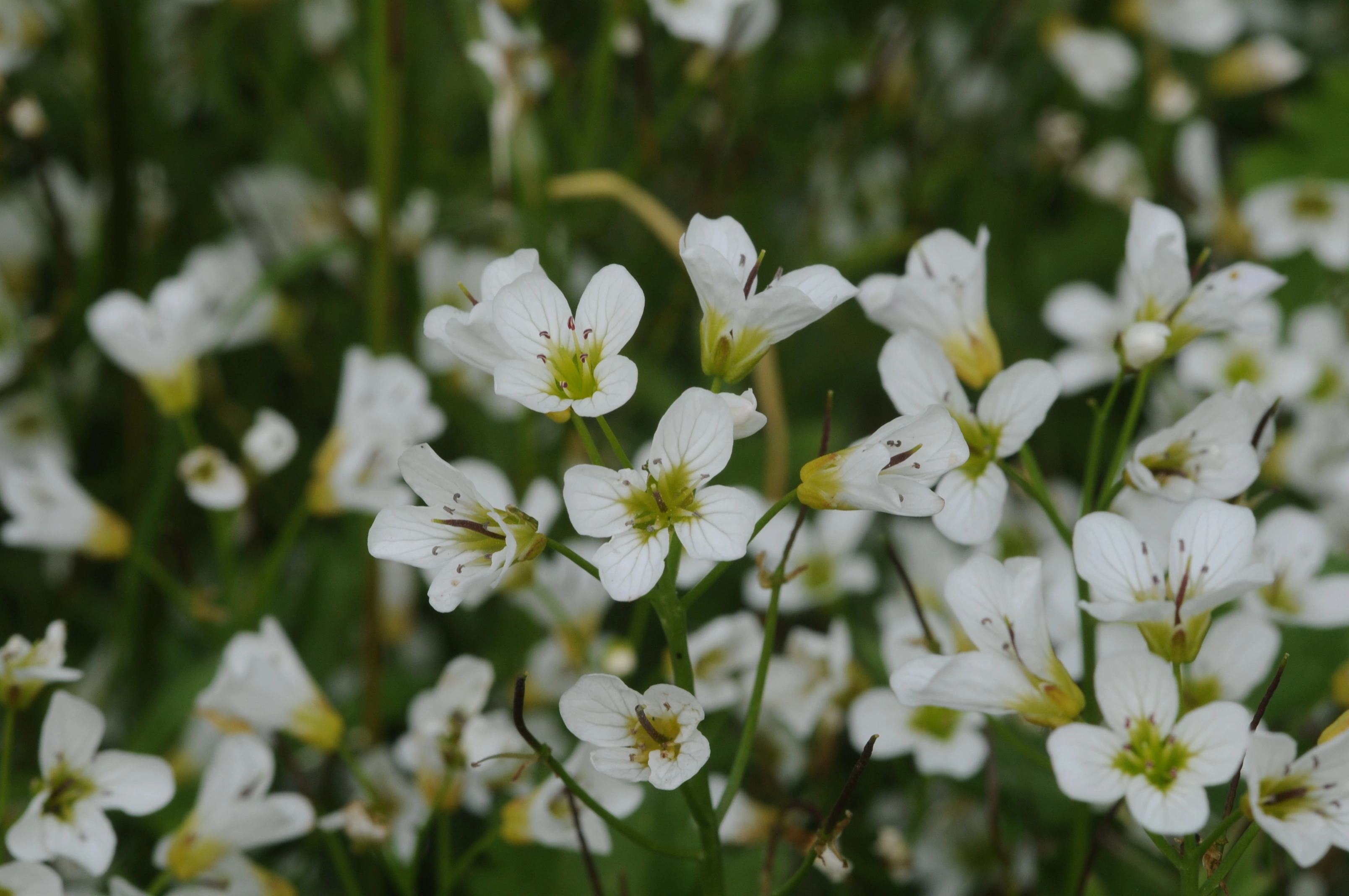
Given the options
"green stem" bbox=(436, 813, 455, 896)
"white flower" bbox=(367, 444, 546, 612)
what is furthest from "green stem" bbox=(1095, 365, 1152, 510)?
"green stem" bbox=(436, 813, 455, 896)

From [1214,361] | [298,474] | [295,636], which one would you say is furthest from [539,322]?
[1214,361]

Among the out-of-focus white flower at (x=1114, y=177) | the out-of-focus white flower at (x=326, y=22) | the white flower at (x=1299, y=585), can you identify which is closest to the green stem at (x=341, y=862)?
the white flower at (x=1299, y=585)

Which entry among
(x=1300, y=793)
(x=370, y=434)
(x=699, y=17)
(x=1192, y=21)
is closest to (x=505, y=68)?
(x=699, y=17)

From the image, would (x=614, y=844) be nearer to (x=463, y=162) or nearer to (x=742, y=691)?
(x=742, y=691)

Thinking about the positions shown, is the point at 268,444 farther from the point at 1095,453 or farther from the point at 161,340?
the point at 1095,453

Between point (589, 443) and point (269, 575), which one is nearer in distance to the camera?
point (589, 443)

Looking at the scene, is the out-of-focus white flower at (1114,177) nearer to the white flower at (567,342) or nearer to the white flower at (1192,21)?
the white flower at (1192,21)
